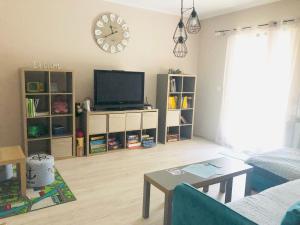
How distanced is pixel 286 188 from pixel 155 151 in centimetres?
249

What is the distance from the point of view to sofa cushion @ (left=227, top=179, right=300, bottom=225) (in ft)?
4.72

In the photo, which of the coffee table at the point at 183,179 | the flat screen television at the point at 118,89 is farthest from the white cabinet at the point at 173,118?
the coffee table at the point at 183,179

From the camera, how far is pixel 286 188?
5.98 feet

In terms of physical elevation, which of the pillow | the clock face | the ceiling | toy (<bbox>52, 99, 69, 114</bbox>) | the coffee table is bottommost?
the coffee table

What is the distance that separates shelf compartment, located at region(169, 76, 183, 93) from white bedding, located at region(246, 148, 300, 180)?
231cm

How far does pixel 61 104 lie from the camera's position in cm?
359

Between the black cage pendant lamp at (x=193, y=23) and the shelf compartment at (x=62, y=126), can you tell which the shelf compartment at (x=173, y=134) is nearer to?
the shelf compartment at (x=62, y=126)

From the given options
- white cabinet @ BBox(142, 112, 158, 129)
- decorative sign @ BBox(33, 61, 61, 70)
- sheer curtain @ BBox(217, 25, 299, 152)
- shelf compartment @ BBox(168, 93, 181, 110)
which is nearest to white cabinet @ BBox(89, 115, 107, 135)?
white cabinet @ BBox(142, 112, 158, 129)

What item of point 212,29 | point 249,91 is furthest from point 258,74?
point 212,29

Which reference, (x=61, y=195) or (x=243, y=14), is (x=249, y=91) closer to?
(x=243, y=14)

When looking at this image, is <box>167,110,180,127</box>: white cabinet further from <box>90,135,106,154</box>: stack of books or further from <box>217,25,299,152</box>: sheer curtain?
<box>90,135,106,154</box>: stack of books

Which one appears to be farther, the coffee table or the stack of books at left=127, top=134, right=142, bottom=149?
the stack of books at left=127, top=134, right=142, bottom=149

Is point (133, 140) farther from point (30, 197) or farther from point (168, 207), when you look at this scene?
point (168, 207)

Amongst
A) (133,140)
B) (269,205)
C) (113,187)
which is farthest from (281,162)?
(133,140)
